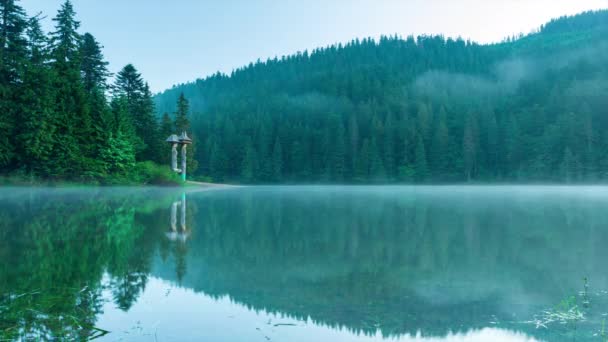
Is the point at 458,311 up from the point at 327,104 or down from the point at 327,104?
down

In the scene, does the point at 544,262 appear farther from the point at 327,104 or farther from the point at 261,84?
the point at 261,84

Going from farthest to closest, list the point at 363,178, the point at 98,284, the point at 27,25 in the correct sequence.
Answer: the point at 363,178 → the point at 27,25 → the point at 98,284

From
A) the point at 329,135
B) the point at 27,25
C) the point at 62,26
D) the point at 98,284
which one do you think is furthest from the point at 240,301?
the point at 329,135

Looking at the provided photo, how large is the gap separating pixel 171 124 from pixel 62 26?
568 inches

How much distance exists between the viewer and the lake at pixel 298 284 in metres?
4.79

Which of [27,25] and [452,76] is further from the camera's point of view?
[452,76]

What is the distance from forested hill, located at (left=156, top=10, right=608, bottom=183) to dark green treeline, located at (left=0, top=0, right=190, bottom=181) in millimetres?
50177

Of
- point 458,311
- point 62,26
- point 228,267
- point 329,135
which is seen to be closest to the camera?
point 458,311

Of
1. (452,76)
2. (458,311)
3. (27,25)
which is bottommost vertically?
(458,311)

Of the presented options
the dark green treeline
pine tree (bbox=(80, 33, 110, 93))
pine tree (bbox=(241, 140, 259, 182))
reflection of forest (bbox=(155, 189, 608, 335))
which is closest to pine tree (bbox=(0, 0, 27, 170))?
the dark green treeline

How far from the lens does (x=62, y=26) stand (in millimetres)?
38312

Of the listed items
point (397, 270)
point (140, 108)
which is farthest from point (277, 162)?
point (397, 270)

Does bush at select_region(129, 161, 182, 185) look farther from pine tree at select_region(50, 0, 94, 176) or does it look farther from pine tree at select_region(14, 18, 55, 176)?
pine tree at select_region(14, 18, 55, 176)

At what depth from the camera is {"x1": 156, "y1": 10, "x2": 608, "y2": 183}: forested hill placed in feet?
274
